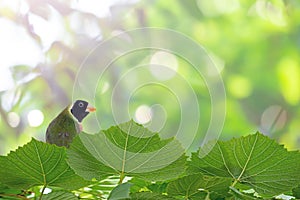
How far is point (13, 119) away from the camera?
1.57m

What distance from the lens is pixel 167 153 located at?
0.43 feet

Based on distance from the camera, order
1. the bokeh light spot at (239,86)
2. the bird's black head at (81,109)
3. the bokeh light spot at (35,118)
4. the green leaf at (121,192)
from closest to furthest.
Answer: the green leaf at (121,192) < the bird's black head at (81,109) < the bokeh light spot at (35,118) < the bokeh light spot at (239,86)

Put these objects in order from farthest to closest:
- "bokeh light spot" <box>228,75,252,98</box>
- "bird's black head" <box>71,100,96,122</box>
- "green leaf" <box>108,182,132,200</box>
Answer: "bokeh light spot" <box>228,75,252,98</box> → "bird's black head" <box>71,100,96,122</box> → "green leaf" <box>108,182,132,200</box>

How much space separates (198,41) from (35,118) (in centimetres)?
52

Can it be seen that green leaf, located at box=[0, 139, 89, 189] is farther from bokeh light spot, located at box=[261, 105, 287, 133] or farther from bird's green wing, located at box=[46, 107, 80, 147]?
bokeh light spot, located at box=[261, 105, 287, 133]

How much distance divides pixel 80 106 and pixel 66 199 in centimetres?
10

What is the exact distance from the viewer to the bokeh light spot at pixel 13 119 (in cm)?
156

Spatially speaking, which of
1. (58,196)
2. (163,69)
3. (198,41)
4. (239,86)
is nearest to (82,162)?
(58,196)

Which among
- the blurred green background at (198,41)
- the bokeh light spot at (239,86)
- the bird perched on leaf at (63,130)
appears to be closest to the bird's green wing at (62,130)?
the bird perched on leaf at (63,130)

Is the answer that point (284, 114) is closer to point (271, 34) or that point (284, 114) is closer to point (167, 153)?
point (271, 34)

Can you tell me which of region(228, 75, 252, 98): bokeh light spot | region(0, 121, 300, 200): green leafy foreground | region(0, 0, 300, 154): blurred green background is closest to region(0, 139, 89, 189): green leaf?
region(0, 121, 300, 200): green leafy foreground

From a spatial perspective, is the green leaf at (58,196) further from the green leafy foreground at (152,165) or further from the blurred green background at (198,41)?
the blurred green background at (198,41)

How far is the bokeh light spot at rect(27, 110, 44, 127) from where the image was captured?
55.3 inches

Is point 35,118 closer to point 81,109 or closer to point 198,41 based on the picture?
point 198,41
